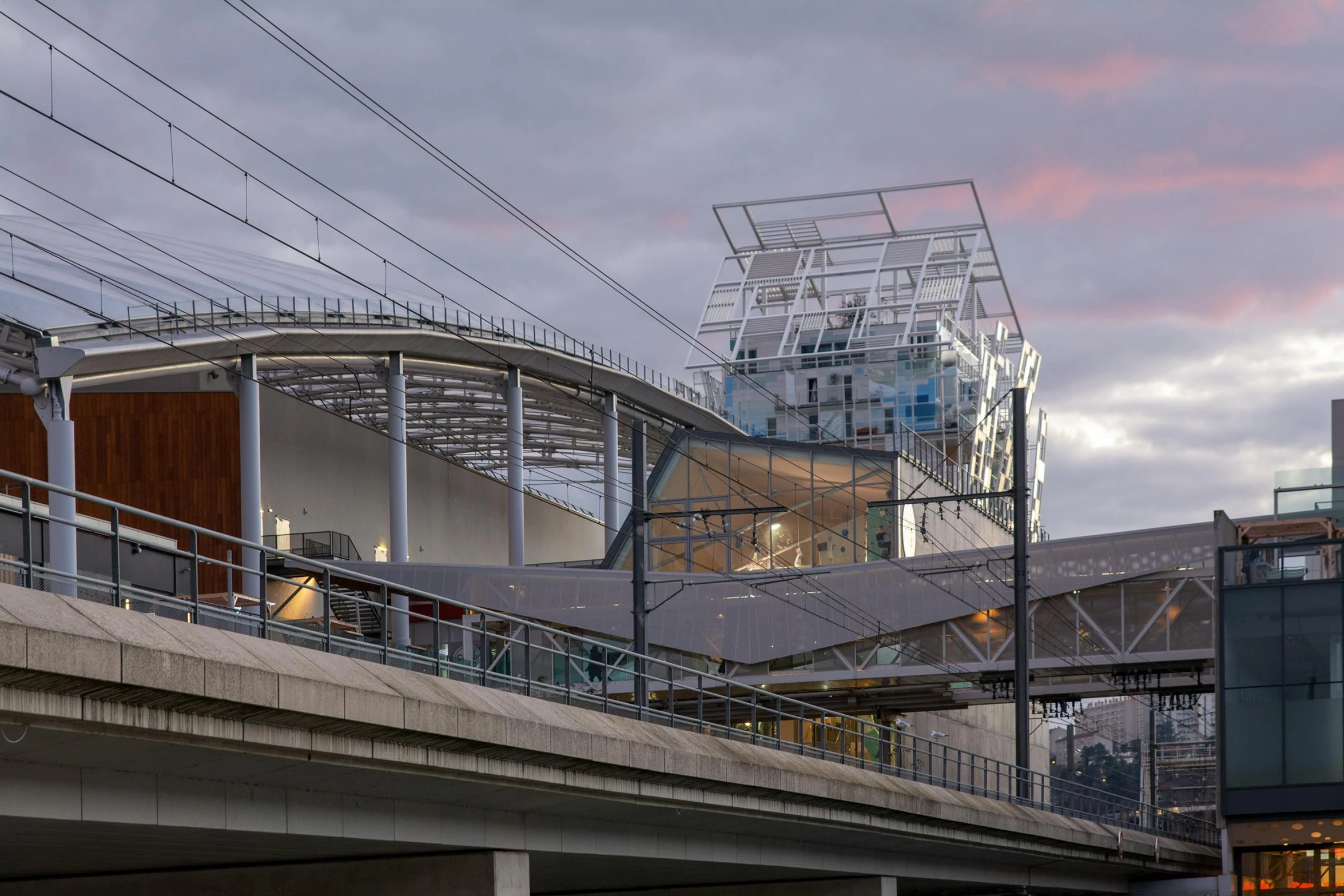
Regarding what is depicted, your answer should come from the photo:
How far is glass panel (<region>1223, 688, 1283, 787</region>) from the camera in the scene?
4594 centimetres

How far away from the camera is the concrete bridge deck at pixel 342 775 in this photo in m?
12.9

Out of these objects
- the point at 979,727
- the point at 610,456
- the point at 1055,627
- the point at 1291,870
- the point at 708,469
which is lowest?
the point at 1291,870

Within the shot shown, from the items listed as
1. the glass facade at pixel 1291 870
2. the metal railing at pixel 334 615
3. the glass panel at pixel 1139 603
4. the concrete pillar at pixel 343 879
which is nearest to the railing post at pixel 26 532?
the metal railing at pixel 334 615

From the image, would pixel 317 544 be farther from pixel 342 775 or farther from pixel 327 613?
pixel 342 775

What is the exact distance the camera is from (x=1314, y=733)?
45469mm

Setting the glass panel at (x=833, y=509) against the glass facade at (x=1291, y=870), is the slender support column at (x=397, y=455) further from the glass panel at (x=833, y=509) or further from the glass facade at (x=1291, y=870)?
the glass facade at (x=1291, y=870)

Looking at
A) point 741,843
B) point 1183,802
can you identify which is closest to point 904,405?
point 1183,802

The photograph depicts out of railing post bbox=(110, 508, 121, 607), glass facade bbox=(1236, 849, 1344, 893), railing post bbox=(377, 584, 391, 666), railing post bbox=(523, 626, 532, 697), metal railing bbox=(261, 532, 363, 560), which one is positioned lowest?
glass facade bbox=(1236, 849, 1344, 893)

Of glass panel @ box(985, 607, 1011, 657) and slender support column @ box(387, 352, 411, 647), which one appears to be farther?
slender support column @ box(387, 352, 411, 647)

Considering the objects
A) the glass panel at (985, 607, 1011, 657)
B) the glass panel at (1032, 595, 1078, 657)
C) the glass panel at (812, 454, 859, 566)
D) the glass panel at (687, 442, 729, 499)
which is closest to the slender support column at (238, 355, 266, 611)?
the glass panel at (687, 442, 729, 499)

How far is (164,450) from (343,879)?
50.6 m

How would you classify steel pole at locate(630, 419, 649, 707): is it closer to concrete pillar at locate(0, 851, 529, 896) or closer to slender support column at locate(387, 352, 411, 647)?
concrete pillar at locate(0, 851, 529, 896)

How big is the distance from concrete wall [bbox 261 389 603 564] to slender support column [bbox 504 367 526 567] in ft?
28.2

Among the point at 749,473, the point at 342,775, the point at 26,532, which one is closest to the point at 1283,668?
the point at 749,473
